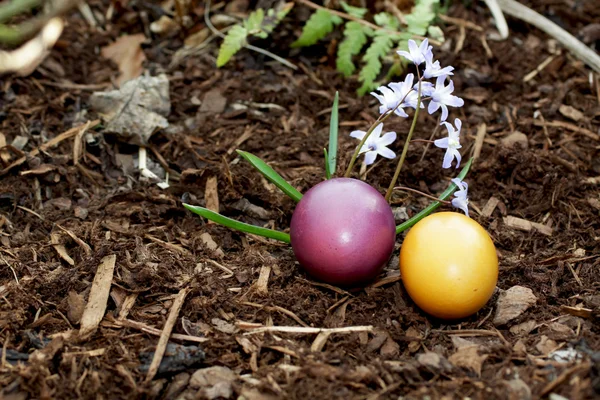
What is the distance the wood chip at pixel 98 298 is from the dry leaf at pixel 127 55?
1.70 meters

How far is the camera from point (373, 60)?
3932 mm

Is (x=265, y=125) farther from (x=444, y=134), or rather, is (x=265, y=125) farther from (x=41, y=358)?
(x=41, y=358)

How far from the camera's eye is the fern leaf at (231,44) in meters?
4.04

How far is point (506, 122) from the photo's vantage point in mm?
3924

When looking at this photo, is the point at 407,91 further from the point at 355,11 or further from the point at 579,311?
the point at 355,11

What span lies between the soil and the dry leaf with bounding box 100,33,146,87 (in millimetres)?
56

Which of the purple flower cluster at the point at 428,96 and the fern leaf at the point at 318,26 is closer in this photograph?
the purple flower cluster at the point at 428,96

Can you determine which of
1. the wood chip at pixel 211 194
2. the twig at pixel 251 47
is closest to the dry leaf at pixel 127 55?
the twig at pixel 251 47

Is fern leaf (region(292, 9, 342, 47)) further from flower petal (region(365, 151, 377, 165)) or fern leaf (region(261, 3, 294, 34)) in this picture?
flower petal (region(365, 151, 377, 165))

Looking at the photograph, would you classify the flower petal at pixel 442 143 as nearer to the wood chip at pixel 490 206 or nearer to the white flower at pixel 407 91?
Answer: the white flower at pixel 407 91

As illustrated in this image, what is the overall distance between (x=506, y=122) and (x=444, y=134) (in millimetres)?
387

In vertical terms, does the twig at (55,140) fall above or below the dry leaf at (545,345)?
below

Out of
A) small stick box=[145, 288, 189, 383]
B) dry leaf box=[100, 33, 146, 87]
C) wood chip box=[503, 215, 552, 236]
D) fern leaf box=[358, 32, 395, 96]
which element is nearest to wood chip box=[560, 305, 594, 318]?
wood chip box=[503, 215, 552, 236]

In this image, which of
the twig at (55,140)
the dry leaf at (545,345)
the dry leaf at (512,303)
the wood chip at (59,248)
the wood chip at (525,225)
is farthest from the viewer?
the twig at (55,140)
